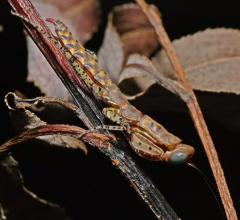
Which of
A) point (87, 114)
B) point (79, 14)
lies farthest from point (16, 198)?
point (79, 14)

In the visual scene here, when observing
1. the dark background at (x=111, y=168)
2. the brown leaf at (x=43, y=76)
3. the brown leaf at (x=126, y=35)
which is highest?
the brown leaf at (x=43, y=76)

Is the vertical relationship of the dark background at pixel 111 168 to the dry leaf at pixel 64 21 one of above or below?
below

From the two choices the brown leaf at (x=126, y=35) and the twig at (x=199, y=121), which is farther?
the brown leaf at (x=126, y=35)

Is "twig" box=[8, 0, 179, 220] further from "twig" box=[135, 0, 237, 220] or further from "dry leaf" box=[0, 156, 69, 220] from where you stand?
"dry leaf" box=[0, 156, 69, 220]

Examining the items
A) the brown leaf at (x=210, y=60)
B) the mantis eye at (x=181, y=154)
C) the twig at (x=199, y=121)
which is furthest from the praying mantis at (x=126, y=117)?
the brown leaf at (x=210, y=60)

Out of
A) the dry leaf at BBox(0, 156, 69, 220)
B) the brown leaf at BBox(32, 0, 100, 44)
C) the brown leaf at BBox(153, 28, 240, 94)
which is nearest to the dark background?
the brown leaf at BBox(153, 28, 240, 94)

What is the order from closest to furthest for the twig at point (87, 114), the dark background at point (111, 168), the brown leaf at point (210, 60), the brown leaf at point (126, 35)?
1. the twig at point (87, 114)
2. the dark background at point (111, 168)
3. the brown leaf at point (210, 60)
4. the brown leaf at point (126, 35)

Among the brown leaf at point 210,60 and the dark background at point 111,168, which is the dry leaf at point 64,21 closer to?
the dark background at point 111,168

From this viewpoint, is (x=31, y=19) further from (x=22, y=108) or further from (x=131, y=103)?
(x=131, y=103)
